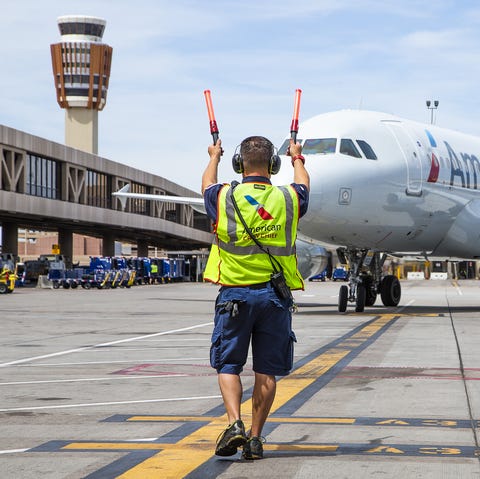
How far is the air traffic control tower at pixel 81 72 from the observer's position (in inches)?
6565

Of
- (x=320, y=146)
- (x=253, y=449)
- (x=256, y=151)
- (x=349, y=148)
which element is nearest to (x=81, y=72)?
(x=320, y=146)

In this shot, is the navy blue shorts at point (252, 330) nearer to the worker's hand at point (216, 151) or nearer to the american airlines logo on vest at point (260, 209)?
the american airlines logo on vest at point (260, 209)

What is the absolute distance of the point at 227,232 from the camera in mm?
7453

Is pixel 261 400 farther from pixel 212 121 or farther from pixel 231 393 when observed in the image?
pixel 212 121

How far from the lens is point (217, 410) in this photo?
30.7ft

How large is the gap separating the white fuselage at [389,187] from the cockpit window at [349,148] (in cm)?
3

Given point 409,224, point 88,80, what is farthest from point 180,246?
point 409,224

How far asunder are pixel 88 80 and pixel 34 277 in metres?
99.5

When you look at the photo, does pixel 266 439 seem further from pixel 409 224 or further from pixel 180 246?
pixel 180 246

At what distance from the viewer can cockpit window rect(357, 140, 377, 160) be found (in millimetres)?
25391

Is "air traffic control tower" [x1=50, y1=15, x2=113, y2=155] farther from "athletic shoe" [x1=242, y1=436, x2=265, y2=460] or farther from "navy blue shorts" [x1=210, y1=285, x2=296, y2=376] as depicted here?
"athletic shoe" [x1=242, y1=436, x2=265, y2=460]

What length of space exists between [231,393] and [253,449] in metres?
0.45

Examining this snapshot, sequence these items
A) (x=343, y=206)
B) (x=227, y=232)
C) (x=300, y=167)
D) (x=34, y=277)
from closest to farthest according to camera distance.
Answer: (x=227, y=232)
(x=300, y=167)
(x=343, y=206)
(x=34, y=277)

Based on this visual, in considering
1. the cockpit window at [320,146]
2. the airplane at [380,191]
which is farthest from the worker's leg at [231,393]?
the cockpit window at [320,146]
